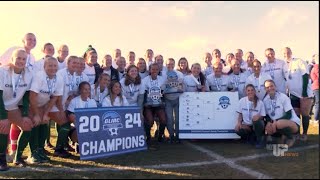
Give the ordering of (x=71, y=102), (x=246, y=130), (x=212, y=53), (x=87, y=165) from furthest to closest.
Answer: (x=212, y=53) < (x=246, y=130) < (x=71, y=102) < (x=87, y=165)

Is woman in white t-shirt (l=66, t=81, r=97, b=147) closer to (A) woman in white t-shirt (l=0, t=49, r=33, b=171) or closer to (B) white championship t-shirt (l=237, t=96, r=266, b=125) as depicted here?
(A) woman in white t-shirt (l=0, t=49, r=33, b=171)

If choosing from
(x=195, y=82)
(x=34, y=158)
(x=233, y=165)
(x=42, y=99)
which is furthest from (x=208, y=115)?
(x=34, y=158)

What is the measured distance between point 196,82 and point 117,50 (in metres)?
2.46

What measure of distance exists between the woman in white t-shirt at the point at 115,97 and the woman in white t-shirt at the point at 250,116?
8.27 ft

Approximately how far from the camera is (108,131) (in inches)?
263

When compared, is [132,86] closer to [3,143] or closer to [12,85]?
[12,85]

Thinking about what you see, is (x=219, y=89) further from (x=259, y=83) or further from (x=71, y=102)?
(x=71, y=102)

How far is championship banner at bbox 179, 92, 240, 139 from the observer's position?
834 cm

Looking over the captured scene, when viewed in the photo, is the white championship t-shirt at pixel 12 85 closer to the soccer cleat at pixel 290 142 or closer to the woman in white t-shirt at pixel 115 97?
the woman in white t-shirt at pixel 115 97

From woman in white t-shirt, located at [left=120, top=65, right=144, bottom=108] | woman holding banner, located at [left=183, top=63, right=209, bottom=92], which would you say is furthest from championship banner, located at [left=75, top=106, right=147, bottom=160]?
woman holding banner, located at [left=183, top=63, right=209, bottom=92]

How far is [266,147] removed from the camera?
720 centimetres

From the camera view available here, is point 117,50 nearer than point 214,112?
No

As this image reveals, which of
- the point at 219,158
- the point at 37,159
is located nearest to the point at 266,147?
the point at 219,158

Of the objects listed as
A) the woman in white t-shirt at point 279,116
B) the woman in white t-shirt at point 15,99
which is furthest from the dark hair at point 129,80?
the woman in white t-shirt at point 279,116
